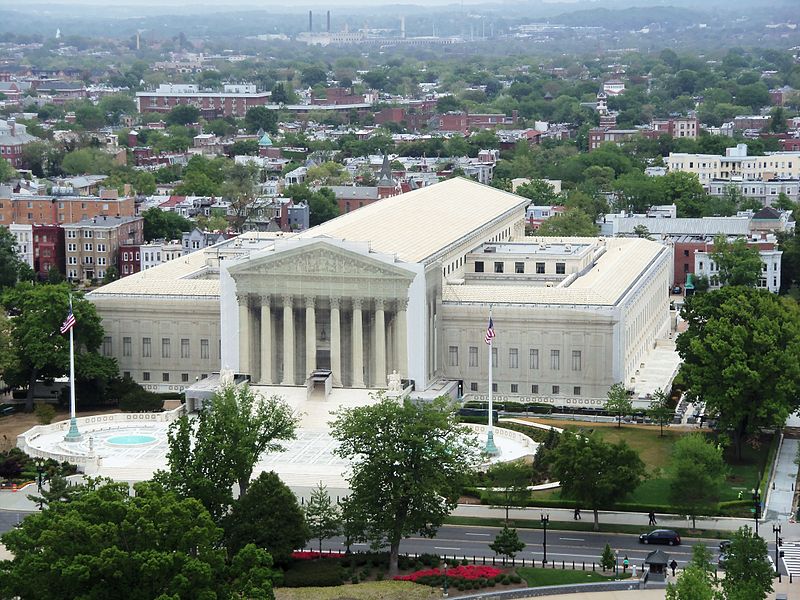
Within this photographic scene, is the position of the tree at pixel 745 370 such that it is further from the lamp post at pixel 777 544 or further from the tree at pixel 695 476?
the lamp post at pixel 777 544

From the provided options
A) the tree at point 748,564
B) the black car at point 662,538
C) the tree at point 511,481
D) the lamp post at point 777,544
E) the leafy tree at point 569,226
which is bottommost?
the black car at point 662,538

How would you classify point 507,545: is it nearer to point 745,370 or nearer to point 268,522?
point 268,522

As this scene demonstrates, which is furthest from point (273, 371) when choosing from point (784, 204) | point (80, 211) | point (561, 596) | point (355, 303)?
point (784, 204)

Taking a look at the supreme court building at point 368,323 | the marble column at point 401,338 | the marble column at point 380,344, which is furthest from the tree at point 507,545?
the marble column at point 380,344

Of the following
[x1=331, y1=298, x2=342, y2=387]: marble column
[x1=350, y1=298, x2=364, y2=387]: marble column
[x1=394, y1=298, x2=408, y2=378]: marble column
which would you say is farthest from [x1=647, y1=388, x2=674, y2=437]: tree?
[x1=331, y1=298, x2=342, y2=387]: marble column

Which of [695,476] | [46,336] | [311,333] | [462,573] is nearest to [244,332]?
[311,333]

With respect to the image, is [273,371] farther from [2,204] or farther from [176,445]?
[2,204]
